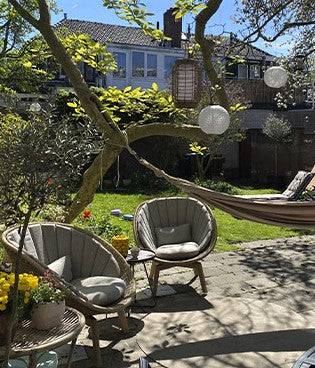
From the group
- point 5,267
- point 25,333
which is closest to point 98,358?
point 25,333

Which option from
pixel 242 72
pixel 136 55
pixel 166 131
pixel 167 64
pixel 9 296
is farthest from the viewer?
pixel 242 72

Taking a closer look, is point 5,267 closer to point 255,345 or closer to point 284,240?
point 255,345

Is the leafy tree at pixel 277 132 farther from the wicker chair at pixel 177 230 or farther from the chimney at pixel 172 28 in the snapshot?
the wicker chair at pixel 177 230

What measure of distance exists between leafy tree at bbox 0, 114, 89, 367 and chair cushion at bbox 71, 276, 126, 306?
1411 millimetres

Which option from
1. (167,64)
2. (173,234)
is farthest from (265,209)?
(167,64)

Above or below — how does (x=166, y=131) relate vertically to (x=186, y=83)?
below

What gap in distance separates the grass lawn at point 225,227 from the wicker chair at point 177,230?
4.60ft

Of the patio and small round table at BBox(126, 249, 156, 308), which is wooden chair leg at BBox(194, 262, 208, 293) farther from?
small round table at BBox(126, 249, 156, 308)

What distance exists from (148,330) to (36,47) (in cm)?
508

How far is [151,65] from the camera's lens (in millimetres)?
20688

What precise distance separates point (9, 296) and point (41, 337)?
0.32 meters

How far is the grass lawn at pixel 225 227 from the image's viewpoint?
717 cm

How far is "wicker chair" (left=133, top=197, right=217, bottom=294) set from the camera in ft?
15.4

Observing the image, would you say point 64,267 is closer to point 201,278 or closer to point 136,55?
point 201,278
